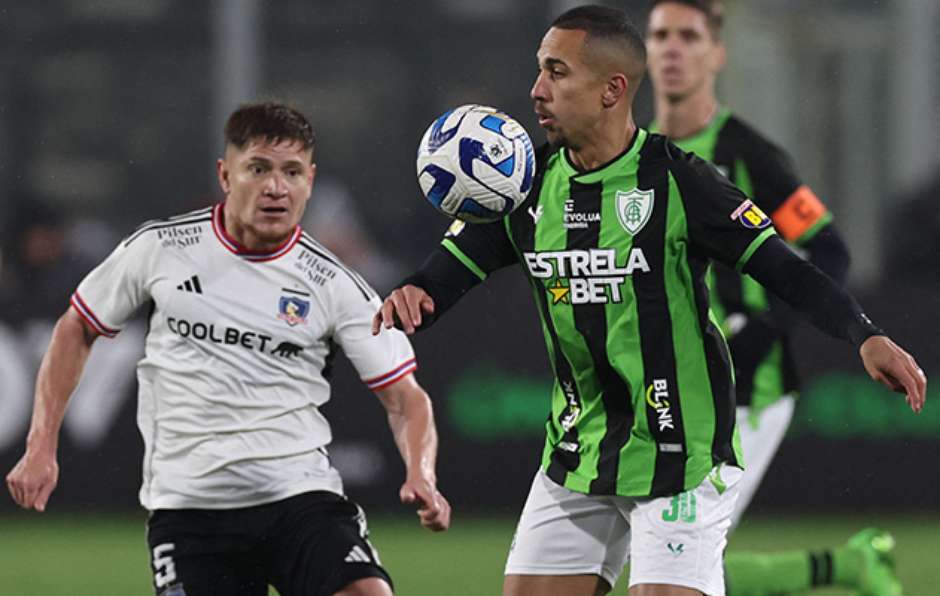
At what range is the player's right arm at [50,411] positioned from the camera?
231 inches

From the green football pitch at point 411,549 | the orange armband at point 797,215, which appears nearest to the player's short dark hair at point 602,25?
the orange armband at point 797,215

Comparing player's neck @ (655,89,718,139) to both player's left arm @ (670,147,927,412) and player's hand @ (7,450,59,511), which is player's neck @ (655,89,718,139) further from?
player's hand @ (7,450,59,511)

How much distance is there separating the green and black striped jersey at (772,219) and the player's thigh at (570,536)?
1752 millimetres

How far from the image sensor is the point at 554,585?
555cm

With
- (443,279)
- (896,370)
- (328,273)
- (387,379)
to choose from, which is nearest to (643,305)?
(443,279)

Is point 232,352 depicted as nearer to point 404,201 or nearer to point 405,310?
point 405,310

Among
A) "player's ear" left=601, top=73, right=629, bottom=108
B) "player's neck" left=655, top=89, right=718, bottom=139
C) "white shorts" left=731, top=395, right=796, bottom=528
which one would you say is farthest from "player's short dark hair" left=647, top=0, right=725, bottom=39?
"player's ear" left=601, top=73, right=629, bottom=108

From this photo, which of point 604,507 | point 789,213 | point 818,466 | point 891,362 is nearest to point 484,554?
A: point 818,466

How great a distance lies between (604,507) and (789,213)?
6.81 ft

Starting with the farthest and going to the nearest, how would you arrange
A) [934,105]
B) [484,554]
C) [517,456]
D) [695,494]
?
1. [934,105]
2. [517,456]
3. [484,554]
4. [695,494]

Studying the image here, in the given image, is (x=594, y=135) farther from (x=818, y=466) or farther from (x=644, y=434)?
(x=818, y=466)

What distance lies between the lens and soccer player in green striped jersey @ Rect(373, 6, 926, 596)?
17.5 ft

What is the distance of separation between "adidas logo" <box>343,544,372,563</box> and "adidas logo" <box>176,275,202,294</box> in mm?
987

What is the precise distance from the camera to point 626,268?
17.7 feet
